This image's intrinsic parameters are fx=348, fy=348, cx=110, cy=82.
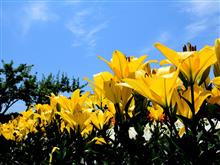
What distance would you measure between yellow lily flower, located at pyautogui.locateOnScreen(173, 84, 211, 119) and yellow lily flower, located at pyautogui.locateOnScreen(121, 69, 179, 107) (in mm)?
45

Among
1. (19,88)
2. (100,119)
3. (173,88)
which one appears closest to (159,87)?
(173,88)

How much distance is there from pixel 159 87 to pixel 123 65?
15.4 inches

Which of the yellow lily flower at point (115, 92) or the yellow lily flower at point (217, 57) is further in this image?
the yellow lily flower at point (115, 92)

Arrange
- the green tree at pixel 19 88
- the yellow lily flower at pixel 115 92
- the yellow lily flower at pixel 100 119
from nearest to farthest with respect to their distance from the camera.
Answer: the yellow lily flower at pixel 115 92
the yellow lily flower at pixel 100 119
the green tree at pixel 19 88

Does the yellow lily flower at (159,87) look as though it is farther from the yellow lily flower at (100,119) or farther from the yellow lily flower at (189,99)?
the yellow lily flower at (100,119)

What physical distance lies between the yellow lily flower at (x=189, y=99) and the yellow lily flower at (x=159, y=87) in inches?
1.8

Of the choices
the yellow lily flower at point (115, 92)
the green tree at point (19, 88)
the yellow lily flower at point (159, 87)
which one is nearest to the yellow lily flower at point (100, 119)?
the yellow lily flower at point (115, 92)

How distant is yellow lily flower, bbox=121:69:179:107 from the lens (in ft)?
4.37

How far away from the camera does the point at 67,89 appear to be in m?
51.7

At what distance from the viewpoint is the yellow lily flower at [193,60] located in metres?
1.31

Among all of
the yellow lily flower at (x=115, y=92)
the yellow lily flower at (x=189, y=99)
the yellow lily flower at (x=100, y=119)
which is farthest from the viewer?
the yellow lily flower at (x=100, y=119)

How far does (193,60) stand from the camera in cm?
132

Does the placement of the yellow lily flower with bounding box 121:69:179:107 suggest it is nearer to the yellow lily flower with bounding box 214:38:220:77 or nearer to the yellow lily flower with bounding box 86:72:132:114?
the yellow lily flower with bounding box 214:38:220:77

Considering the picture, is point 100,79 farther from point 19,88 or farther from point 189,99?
point 19,88
